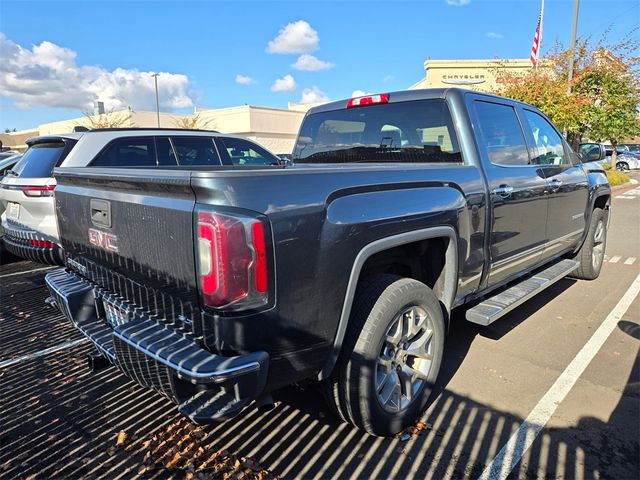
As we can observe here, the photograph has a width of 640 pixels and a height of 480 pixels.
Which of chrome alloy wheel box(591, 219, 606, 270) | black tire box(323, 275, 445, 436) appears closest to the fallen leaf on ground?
black tire box(323, 275, 445, 436)

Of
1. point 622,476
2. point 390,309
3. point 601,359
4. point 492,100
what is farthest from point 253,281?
point 601,359

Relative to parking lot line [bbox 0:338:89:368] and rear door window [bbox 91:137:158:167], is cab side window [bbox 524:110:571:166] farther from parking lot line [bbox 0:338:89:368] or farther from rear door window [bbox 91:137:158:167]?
parking lot line [bbox 0:338:89:368]

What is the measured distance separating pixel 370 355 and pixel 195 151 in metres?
4.96

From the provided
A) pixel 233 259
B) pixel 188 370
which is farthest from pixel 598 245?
pixel 188 370

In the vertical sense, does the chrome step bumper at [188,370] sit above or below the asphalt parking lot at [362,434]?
above

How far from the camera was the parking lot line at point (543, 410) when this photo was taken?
244cm

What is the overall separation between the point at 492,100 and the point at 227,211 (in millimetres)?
2899

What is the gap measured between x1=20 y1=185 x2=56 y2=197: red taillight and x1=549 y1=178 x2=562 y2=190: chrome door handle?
218 inches

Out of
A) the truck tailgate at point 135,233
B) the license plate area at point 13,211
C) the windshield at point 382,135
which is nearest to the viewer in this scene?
the truck tailgate at point 135,233

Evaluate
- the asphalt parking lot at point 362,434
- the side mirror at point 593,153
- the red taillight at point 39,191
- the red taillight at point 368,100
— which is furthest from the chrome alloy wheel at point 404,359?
the red taillight at point 39,191

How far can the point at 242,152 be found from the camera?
720cm

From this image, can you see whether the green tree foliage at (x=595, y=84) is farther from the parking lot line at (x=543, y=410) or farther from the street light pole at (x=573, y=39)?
the parking lot line at (x=543, y=410)

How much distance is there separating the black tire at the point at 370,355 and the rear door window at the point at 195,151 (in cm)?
451

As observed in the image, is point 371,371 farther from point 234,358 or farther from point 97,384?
point 97,384
